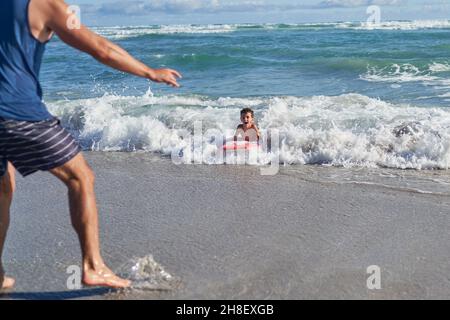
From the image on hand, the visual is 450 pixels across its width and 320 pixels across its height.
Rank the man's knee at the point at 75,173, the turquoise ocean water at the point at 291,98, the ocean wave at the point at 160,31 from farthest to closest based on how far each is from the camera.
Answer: the ocean wave at the point at 160,31
the turquoise ocean water at the point at 291,98
the man's knee at the point at 75,173

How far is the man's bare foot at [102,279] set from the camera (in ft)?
10.6

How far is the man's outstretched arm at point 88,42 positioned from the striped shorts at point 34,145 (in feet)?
1.33

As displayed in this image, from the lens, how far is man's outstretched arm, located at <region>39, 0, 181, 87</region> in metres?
2.85

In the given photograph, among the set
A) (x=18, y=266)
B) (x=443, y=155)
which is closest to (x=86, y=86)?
(x=443, y=155)

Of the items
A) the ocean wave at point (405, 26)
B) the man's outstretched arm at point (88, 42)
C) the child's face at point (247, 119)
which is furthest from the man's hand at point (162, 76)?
the ocean wave at point (405, 26)

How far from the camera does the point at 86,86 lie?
604 inches

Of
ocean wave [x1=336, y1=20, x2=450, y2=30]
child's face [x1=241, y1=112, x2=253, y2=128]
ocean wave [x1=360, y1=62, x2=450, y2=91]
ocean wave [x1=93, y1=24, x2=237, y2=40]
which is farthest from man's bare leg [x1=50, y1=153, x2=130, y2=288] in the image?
ocean wave [x1=336, y1=20, x2=450, y2=30]

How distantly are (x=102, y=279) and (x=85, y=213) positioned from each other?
0.38m

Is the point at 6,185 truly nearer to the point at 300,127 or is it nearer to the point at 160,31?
the point at 300,127

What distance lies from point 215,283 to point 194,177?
2733 millimetres

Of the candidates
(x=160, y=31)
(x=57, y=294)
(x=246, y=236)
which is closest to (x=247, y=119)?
(x=246, y=236)

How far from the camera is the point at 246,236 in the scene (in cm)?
435

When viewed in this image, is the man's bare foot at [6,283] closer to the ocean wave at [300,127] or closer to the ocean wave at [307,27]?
the ocean wave at [300,127]
